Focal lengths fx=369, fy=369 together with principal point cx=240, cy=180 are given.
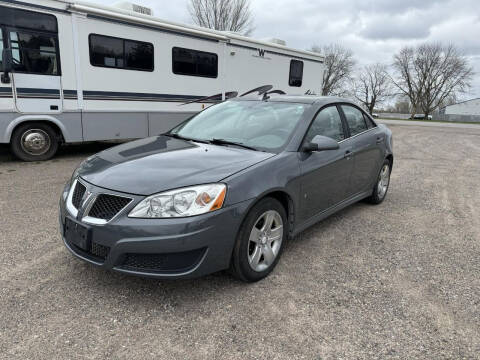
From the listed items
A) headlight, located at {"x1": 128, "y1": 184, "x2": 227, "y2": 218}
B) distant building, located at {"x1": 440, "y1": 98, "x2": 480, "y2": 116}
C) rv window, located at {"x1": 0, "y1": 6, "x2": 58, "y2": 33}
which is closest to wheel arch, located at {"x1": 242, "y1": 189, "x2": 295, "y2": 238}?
headlight, located at {"x1": 128, "y1": 184, "x2": 227, "y2": 218}

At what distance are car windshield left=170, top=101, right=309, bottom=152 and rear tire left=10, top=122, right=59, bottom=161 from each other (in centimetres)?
462

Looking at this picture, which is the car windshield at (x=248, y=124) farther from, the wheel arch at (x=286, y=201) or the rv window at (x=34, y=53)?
the rv window at (x=34, y=53)

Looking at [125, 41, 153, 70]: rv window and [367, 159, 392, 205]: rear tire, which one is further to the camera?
[125, 41, 153, 70]: rv window

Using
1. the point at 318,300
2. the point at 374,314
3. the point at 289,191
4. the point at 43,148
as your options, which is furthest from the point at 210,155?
the point at 43,148

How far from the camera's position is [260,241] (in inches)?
120

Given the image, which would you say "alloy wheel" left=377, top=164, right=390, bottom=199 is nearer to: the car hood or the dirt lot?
the dirt lot

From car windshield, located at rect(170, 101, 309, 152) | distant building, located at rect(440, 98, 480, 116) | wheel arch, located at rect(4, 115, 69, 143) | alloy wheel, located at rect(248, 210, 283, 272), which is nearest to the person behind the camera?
alloy wheel, located at rect(248, 210, 283, 272)

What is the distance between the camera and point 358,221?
4625 mm

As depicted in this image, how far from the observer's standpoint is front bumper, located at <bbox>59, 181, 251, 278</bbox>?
97.4 inches

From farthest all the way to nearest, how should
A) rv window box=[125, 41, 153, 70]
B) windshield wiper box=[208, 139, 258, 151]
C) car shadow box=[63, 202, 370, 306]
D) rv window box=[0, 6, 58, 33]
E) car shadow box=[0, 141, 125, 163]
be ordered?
rv window box=[125, 41, 153, 70] < car shadow box=[0, 141, 125, 163] < rv window box=[0, 6, 58, 33] < windshield wiper box=[208, 139, 258, 151] < car shadow box=[63, 202, 370, 306]

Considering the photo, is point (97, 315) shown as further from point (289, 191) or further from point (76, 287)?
point (289, 191)

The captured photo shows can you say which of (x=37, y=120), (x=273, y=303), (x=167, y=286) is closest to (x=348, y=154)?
(x=273, y=303)

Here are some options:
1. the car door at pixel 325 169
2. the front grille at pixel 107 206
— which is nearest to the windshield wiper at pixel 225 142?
the car door at pixel 325 169

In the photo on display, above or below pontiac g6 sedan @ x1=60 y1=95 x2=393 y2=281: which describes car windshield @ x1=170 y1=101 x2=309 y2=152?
above
